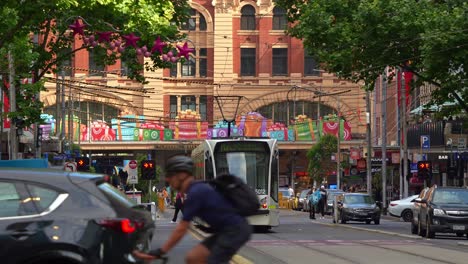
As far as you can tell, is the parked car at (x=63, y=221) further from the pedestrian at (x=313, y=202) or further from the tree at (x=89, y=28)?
the pedestrian at (x=313, y=202)

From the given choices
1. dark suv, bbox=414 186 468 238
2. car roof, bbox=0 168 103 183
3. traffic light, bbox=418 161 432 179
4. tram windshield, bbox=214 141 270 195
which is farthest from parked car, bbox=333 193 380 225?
car roof, bbox=0 168 103 183

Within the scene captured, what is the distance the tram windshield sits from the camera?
30.8m

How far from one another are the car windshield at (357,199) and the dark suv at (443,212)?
43.0 feet

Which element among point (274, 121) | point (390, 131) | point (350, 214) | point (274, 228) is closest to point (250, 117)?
point (274, 121)

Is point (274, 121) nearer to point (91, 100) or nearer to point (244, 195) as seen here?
point (91, 100)

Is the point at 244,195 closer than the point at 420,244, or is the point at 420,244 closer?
the point at 244,195

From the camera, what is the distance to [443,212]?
93.3 feet

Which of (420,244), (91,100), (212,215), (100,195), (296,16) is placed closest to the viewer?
(212,215)

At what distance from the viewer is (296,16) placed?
37500mm

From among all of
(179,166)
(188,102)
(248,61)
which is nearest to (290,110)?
(248,61)

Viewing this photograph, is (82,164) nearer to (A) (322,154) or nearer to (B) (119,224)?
(B) (119,224)

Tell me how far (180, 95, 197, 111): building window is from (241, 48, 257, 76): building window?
4543mm

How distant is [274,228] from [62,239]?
2564cm

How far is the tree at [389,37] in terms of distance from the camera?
32.2 m
